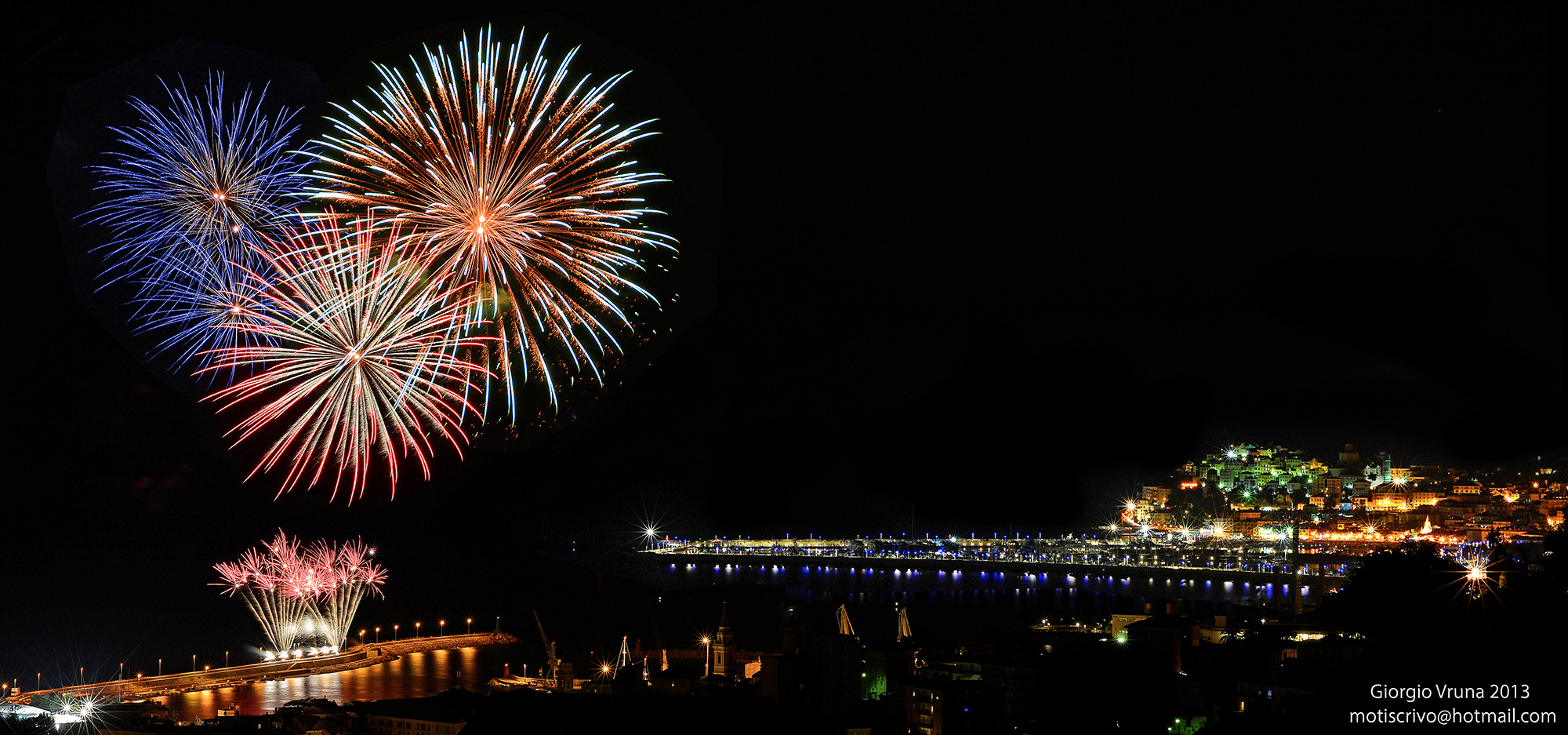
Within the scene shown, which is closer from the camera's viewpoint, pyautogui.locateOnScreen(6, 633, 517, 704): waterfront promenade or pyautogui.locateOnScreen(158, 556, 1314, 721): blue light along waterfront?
pyautogui.locateOnScreen(6, 633, 517, 704): waterfront promenade

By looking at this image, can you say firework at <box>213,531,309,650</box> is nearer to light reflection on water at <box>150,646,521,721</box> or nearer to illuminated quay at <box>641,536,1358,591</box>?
light reflection on water at <box>150,646,521,721</box>

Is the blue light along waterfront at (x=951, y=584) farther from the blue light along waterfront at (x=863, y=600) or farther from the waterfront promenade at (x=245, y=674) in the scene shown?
the waterfront promenade at (x=245, y=674)

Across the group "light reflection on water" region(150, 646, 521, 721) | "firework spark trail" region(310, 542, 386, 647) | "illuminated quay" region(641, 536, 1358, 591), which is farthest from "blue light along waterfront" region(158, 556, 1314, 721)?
"firework spark trail" region(310, 542, 386, 647)

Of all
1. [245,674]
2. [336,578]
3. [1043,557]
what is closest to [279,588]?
[336,578]

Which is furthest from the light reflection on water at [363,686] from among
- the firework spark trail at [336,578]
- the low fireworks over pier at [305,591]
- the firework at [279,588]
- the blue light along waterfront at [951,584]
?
the blue light along waterfront at [951,584]

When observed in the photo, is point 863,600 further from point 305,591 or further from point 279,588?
point 305,591
